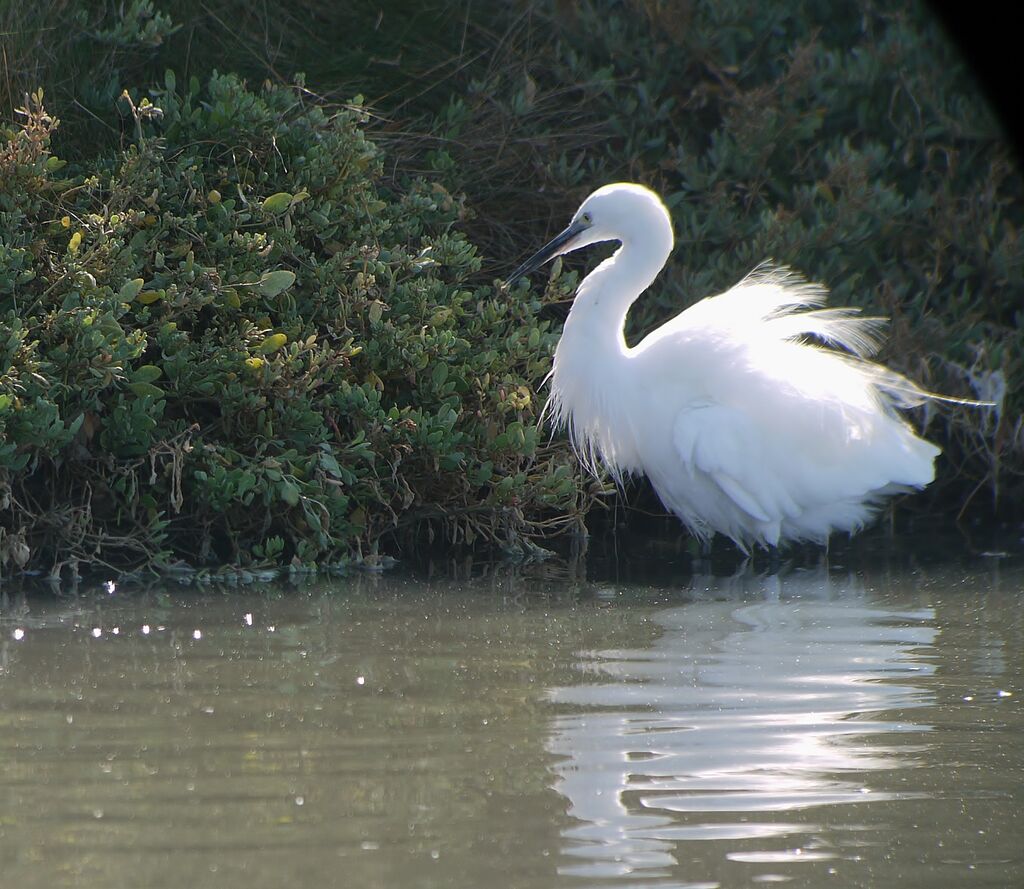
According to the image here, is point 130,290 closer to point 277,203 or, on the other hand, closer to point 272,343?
point 272,343

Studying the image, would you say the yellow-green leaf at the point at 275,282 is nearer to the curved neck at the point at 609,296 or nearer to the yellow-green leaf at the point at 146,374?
the yellow-green leaf at the point at 146,374

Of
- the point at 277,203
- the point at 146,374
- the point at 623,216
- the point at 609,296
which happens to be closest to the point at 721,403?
the point at 609,296

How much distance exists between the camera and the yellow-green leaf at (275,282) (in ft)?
17.6

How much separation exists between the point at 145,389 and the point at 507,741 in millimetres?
2426

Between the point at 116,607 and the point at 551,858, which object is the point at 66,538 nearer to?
the point at 116,607

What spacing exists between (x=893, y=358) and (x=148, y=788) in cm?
470

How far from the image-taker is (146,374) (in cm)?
511

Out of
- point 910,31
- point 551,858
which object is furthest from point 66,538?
point 910,31

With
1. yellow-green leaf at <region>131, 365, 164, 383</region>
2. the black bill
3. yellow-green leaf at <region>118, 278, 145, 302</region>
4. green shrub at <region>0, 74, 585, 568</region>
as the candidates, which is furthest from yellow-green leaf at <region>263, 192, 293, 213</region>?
the black bill

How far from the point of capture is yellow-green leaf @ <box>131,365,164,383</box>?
5.09 meters

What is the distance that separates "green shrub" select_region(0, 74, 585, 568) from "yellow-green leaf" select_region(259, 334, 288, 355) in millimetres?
13

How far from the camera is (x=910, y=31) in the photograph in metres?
7.31

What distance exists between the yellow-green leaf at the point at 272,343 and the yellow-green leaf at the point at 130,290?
0.49m

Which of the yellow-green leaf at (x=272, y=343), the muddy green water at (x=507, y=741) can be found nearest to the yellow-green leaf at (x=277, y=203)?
the yellow-green leaf at (x=272, y=343)
